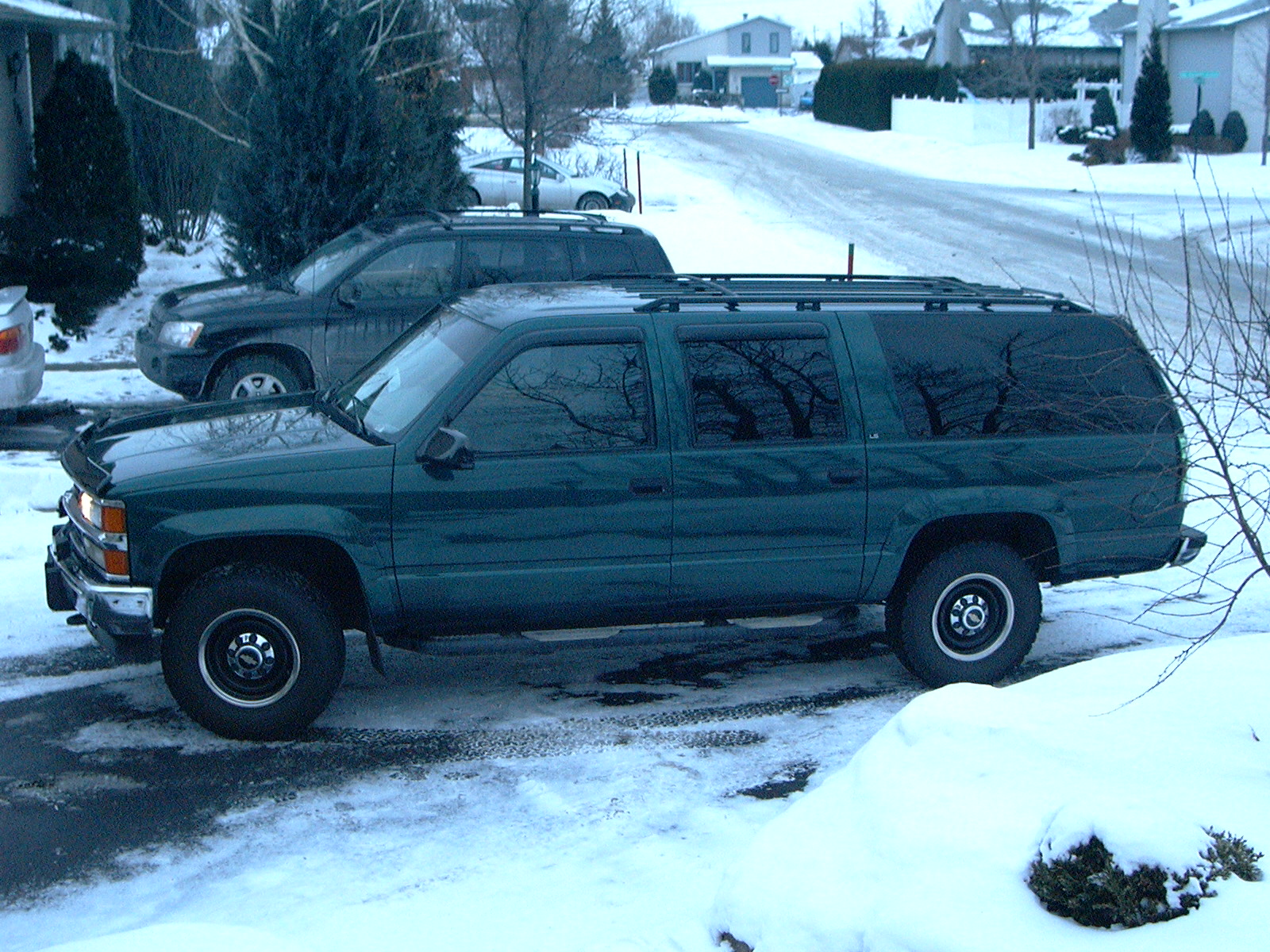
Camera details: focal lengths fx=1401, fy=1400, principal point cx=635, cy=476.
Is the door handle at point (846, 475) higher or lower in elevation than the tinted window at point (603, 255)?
lower

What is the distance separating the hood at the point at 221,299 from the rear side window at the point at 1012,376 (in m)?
6.00

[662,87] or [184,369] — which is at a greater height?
[662,87]

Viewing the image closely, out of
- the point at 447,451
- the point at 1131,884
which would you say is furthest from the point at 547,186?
the point at 1131,884

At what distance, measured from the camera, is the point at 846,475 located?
6.14 meters

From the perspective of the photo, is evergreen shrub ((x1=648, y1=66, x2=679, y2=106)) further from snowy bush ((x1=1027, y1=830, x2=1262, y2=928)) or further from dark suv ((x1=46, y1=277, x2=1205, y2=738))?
snowy bush ((x1=1027, y1=830, x2=1262, y2=928))

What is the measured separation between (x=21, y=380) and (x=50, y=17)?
20.8ft

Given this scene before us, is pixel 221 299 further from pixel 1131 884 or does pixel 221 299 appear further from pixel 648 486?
pixel 1131 884

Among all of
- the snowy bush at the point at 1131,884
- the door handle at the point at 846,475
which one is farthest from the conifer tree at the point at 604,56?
the snowy bush at the point at 1131,884

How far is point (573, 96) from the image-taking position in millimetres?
23203

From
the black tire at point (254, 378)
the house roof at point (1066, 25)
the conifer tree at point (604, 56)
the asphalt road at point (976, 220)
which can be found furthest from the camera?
the house roof at point (1066, 25)

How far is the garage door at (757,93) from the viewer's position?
97125mm

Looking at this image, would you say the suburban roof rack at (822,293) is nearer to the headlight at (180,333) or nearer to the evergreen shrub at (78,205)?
the headlight at (180,333)

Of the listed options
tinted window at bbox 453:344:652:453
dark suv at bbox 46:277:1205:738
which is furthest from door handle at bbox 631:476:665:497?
tinted window at bbox 453:344:652:453

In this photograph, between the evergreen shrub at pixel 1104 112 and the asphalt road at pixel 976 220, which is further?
the evergreen shrub at pixel 1104 112
